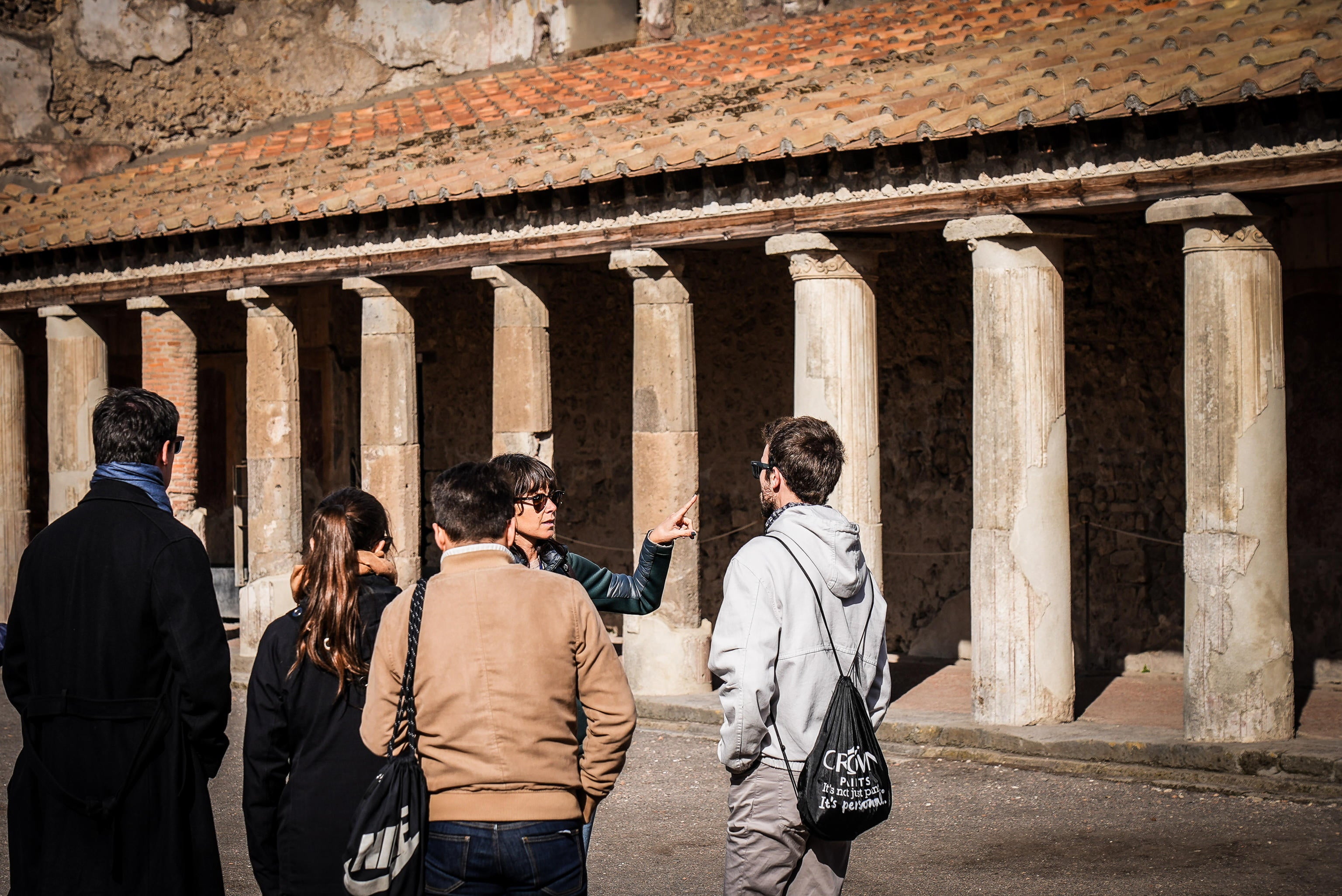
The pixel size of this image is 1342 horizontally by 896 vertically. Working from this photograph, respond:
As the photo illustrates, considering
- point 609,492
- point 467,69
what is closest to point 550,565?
point 609,492


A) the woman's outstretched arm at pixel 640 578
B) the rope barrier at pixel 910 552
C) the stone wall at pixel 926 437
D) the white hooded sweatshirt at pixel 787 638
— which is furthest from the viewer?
the stone wall at pixel 926 437

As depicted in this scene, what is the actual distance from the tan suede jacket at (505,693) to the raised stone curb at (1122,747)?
205 inches

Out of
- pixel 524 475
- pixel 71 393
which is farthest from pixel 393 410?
pixel 524 475

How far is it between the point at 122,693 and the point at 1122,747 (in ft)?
18.7

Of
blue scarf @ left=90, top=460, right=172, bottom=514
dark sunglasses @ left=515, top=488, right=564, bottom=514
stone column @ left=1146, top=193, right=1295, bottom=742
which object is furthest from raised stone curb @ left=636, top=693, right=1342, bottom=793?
blue scarf @ left=90, top=460, right=172, bottom=514

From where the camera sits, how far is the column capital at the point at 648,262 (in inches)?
394

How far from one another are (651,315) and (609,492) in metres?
4.00

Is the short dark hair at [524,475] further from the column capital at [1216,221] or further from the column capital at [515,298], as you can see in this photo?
the column capital at [515,298]

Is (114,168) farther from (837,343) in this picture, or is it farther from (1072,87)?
(1072,87)

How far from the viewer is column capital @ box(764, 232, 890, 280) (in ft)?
30.2

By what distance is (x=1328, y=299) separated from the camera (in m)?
9.89

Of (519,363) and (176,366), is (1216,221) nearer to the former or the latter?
(519,363)

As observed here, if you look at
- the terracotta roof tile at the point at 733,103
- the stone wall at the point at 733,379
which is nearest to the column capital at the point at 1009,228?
the terracotta roof tile at the point at 733,103

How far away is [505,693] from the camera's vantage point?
3.19m
